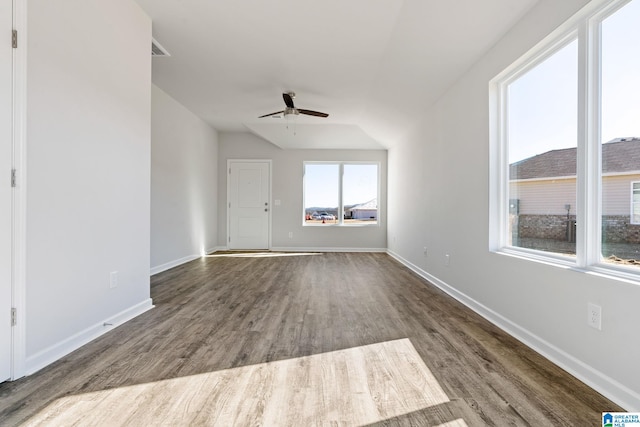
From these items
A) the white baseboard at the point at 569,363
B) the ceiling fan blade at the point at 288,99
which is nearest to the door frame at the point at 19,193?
the ceiling fan blade at the point at 288,99

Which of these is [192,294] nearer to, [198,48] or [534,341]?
[198,48]

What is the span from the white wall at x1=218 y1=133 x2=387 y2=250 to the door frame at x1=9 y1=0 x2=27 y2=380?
530 cm

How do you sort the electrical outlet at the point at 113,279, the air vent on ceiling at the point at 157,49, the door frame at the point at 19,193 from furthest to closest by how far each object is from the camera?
the air vent on ceiling at the point at 157,49, the electrical outlet at the point at 113,279, the door frame at the point at 19,193

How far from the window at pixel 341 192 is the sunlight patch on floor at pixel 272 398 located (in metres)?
5.36

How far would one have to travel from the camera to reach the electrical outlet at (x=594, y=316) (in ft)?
5.19

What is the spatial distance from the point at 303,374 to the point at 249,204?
5.62 metres

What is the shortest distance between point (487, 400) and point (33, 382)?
2.28 m

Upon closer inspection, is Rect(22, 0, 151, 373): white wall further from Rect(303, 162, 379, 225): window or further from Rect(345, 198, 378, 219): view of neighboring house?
Rect(345, 198, 378, 219): view of neighboring house

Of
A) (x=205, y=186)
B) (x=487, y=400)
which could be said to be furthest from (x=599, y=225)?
(x=205, y=186)

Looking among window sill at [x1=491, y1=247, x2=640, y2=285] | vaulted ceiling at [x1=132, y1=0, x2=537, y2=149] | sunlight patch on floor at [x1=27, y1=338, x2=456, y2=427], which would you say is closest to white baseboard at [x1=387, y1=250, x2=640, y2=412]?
window sill at [x1=491, y1=247, x2=640, y2=285]

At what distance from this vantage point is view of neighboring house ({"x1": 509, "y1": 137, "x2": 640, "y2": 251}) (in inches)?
61.0

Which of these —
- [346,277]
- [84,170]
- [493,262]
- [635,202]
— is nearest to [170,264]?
[346,277]

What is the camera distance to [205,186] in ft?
20.4

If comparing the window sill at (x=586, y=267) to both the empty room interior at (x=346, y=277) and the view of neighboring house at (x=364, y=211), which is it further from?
the view of neighboring house at (x=364, y=211)
